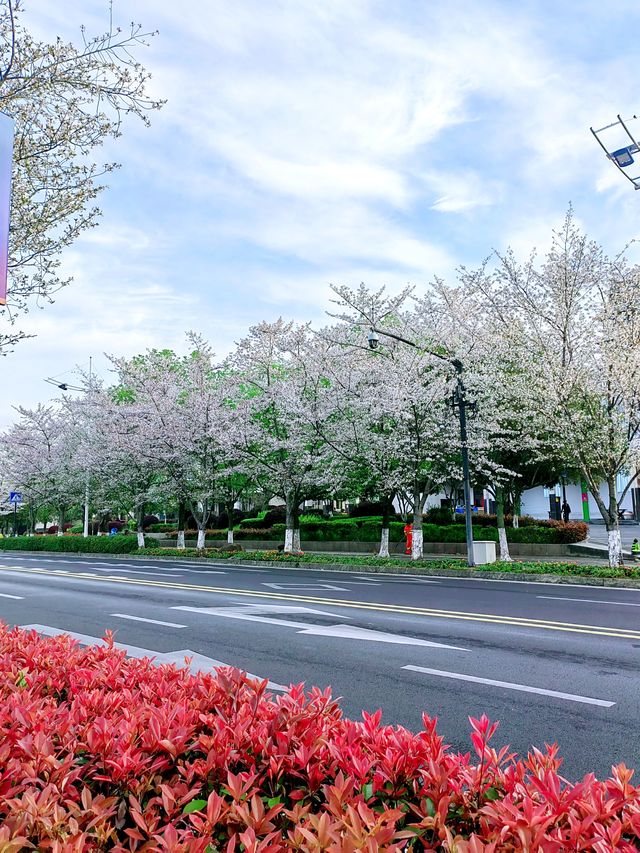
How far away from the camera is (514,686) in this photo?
6547 millimetres

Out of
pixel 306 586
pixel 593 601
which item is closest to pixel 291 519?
pixel 306 586

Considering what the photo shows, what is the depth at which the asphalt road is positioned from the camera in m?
5.63

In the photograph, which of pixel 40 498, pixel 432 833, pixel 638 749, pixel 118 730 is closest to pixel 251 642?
pixel 638 749

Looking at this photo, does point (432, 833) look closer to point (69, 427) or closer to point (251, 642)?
point (251, 642)

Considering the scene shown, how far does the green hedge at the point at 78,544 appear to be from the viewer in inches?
1359

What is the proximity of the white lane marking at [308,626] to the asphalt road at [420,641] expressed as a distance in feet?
0.09

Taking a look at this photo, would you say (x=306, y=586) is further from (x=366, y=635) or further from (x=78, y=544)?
(x=78, y=544)

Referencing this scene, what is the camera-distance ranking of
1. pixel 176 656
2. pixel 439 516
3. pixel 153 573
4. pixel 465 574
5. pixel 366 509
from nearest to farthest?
pixel 176 656 < pixel 465 574 < pixel 153 573 < pixel 439 516 < pixel 366 509

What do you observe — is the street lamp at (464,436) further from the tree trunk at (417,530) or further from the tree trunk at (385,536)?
the tree trunk at (385,536)

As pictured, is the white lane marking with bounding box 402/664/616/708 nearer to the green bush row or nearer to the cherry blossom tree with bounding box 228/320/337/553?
the cherry blossom tree with bounding box 228/320/337/553

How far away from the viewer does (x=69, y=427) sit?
42281 millimetres

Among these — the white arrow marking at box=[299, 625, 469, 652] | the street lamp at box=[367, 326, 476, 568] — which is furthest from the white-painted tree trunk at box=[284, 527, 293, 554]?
the white arrow marking at box=[299, 625, 469, 652]

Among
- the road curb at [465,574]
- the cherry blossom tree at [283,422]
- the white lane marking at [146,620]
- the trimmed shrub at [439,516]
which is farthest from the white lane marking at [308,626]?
the trimmed shrub at [439,516]

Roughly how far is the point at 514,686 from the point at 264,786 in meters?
4.64
